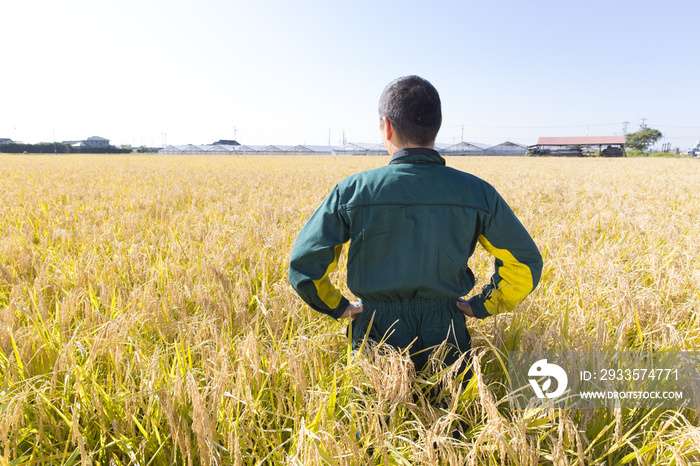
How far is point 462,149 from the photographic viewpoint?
236ft

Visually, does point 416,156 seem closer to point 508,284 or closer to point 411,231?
point 411,231

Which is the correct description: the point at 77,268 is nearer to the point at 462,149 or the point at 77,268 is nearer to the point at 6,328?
the point at 6,328

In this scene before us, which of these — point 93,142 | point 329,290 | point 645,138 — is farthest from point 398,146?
point 93,142

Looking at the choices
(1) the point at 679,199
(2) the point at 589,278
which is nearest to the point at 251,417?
(2) the point at 589,278

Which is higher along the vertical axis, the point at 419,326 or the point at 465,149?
the point at 465,149

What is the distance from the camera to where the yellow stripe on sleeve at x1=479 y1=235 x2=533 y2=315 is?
147 centimetres

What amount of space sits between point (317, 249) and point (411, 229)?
0.41m

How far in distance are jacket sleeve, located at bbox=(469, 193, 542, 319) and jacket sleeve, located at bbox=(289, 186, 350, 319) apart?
2.10 ft

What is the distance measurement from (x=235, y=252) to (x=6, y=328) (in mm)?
1530

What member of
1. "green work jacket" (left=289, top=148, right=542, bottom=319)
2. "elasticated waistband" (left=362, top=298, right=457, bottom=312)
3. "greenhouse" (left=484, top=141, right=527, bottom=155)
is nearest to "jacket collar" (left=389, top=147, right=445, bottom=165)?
"green work jacket" (left=289, top=148, right=542, bottom=319)

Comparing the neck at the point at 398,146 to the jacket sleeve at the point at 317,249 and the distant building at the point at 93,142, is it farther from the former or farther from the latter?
the distant building at the point at 93,142

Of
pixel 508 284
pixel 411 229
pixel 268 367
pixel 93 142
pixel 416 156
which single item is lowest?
pixel 268 367

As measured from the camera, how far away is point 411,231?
1.45 meters

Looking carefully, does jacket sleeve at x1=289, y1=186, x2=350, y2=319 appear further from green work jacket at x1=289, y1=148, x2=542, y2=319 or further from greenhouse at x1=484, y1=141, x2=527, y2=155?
greenhouse at x1=484, y1=141, x2=527, y2=155
